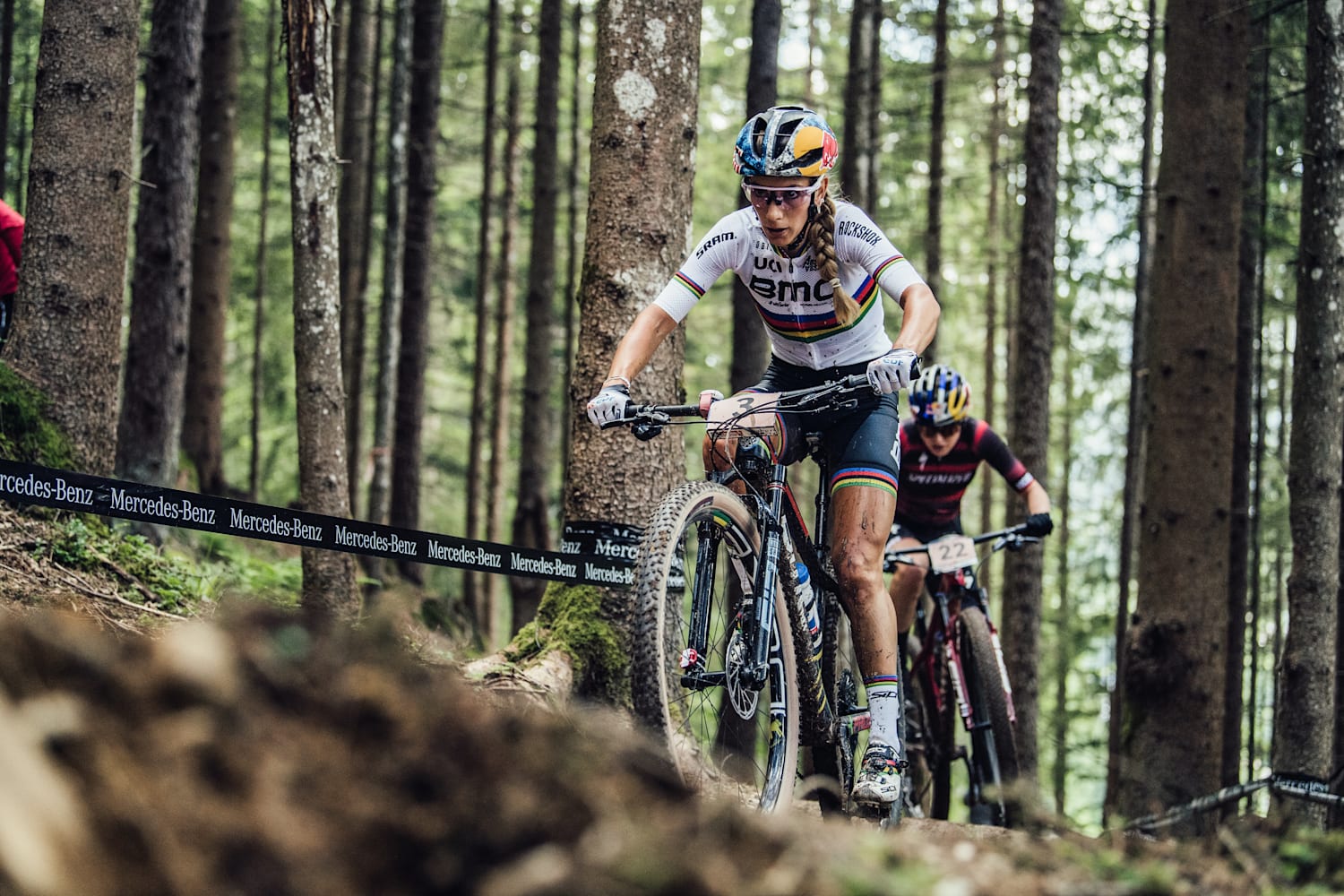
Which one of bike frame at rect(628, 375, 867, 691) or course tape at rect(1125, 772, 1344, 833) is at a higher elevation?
bike frame at rect(628, 375, 867, 691)

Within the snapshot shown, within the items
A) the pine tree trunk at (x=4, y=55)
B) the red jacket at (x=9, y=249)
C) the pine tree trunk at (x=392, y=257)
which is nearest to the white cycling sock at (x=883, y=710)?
the red jacket at (x=9, y=249)

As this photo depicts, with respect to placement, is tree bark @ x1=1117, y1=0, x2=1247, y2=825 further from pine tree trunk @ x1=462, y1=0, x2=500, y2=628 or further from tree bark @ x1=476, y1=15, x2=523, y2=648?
pine tree trunk @ x1=462, y1=0, x2=500, y2=628

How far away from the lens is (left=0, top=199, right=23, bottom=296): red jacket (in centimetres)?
724

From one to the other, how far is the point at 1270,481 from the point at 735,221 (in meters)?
19.7

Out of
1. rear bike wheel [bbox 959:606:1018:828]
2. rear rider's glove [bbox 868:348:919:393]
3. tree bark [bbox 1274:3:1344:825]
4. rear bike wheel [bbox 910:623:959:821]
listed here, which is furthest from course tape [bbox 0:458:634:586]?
tree bark [bbox 1274:3:1344:825]

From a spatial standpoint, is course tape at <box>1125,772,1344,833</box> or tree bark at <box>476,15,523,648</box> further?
tree bark at <box>476,15,523,648</box>

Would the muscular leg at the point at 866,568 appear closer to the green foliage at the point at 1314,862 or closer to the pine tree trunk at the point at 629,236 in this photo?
the pine tree trunk at the point at 629,236

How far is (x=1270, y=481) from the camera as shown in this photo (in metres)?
22.0

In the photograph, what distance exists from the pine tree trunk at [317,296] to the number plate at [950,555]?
384 centimetres

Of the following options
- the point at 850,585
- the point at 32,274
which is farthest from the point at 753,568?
the point at 32,274

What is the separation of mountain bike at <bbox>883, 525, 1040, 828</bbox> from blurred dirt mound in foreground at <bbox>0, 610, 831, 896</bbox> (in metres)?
6.06

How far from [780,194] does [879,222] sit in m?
19.7

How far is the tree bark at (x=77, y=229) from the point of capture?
679cm

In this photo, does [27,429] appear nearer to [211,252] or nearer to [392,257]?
[211,252]
